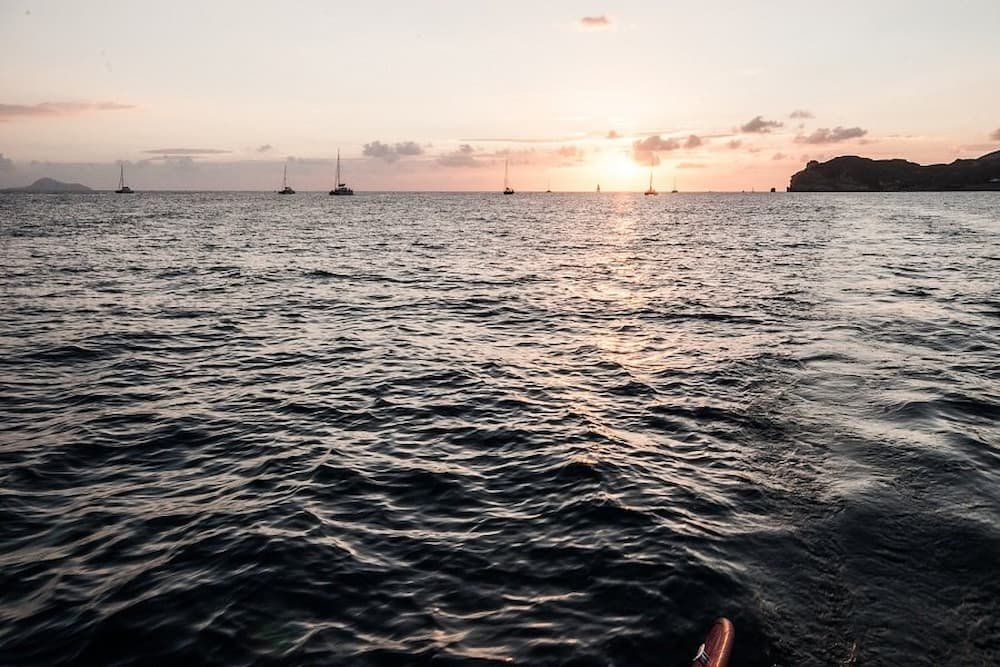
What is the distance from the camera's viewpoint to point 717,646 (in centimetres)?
694

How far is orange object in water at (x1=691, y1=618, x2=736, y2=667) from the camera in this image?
674 centimetres

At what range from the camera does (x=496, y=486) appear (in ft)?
37.7

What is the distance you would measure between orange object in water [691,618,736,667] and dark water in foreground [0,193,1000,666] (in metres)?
0.21

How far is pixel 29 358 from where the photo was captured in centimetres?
1973

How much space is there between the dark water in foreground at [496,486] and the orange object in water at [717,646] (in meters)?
0.21

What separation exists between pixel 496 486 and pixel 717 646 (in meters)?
5.25

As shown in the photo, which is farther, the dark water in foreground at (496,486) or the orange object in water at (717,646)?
the dark water in foreground at (496,486)

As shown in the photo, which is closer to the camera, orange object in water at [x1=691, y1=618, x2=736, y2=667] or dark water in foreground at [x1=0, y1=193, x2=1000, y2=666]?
orange object in water at [x1=691, y1=618, x2=736, y2=667]

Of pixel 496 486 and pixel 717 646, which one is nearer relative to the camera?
pixel 717 646

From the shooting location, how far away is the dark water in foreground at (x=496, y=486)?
298 inches

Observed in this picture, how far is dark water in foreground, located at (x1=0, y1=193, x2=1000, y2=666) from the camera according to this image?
7559 millimetres

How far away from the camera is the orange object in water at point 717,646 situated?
6.74m

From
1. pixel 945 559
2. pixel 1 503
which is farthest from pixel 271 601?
pixel 945 559

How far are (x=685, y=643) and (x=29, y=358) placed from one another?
2140cm
